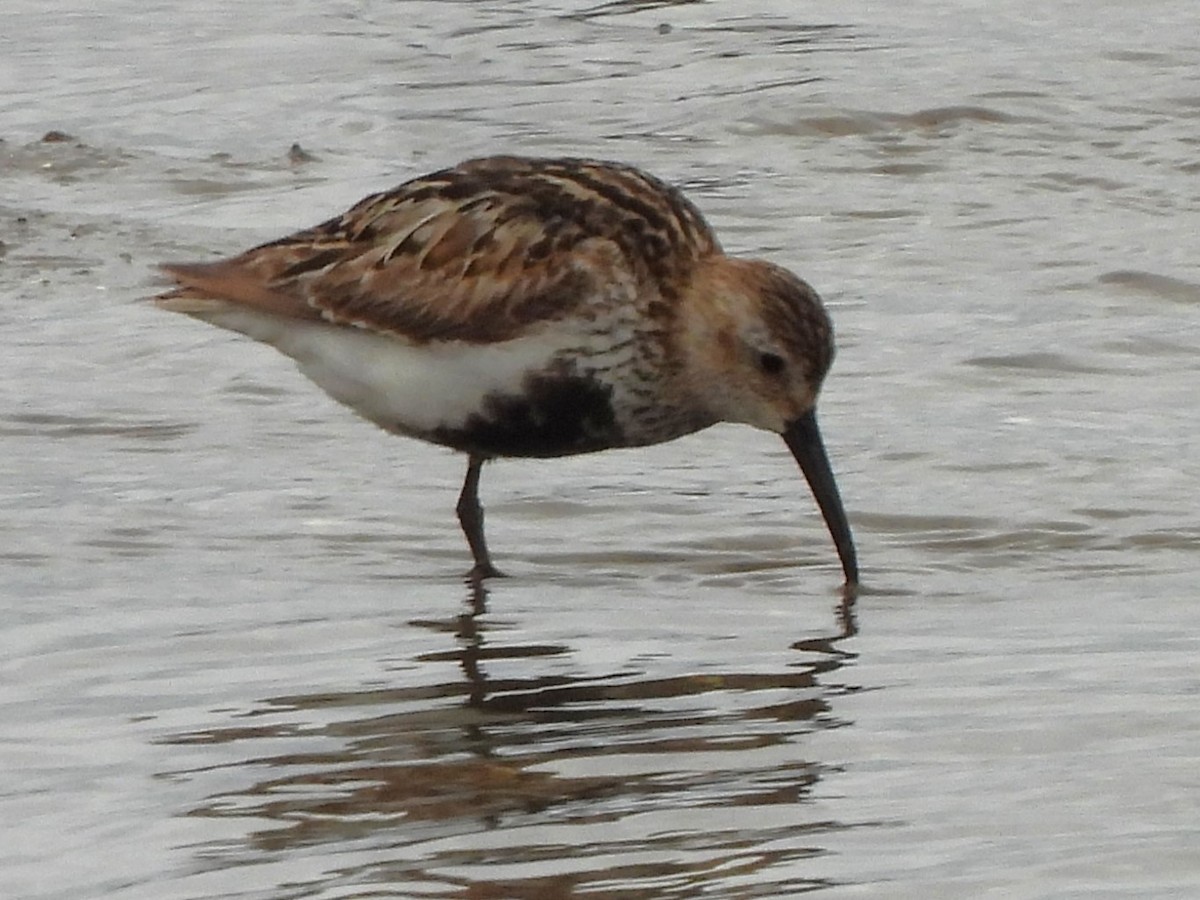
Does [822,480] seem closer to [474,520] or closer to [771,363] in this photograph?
[771,363]

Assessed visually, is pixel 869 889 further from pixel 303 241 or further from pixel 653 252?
pixel 303 241

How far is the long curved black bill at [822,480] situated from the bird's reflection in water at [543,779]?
2.06 ft

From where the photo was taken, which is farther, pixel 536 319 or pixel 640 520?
pixel 640 520

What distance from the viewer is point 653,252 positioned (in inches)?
279

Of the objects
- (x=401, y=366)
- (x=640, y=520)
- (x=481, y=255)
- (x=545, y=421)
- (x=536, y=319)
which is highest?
(x=481, y=255)

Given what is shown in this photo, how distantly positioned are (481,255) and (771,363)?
779mm

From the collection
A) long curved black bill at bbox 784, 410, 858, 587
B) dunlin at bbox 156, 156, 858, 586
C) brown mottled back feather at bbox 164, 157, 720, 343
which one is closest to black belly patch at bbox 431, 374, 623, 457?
dunlin at bbox 156, 156, 858, 586

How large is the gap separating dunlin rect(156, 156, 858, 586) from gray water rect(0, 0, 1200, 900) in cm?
34

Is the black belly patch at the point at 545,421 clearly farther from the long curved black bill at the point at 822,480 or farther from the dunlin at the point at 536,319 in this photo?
the long curved black bill at the point at 822,480

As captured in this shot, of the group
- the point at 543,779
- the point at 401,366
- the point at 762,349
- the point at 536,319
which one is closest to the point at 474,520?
the point at 401,366

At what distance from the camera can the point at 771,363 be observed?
23.1ft

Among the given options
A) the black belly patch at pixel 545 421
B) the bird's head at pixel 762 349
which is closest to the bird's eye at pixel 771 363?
the bird's head at pixel 762 349

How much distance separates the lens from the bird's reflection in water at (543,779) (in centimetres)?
454

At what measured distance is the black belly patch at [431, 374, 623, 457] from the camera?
679cm
